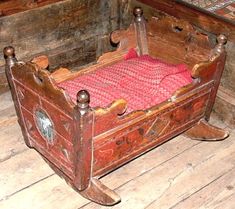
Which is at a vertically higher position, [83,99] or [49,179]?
[83,99]

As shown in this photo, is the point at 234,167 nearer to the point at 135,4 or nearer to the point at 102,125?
the point at 102,125

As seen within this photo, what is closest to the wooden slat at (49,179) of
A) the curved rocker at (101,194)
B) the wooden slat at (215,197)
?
the curved rocker at (101,194)

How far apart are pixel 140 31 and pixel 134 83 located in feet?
1.45

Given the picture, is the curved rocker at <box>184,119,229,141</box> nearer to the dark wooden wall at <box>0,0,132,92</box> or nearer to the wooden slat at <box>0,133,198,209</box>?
the wooden slat at <box>0,133,198,209</box>

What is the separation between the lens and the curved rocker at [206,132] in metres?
2.53

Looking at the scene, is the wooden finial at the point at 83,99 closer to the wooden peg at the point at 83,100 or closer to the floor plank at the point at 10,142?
the wooden peg at the point at 83,100

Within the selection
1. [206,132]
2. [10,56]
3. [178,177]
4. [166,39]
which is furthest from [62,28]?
[178,177]

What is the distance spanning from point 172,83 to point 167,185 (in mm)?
568

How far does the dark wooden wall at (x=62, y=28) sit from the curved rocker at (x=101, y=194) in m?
1.26

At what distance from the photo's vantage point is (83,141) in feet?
5.91

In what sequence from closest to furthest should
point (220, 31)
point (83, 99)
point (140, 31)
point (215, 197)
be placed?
point (83, 99), point (215, 197), point (220, 31), point (140, 31)

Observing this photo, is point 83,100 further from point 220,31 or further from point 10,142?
point 220,31

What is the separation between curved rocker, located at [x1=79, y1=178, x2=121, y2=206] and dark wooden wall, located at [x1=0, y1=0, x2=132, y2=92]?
1.26 meters

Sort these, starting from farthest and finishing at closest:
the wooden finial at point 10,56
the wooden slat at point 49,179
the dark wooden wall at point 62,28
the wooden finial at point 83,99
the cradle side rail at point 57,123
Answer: the dark wooden wall at point 62,28, the wooden slat at point 49,179, the wooden finial at point 10,56, the cradle side rail at point 57,123, the wooden finial at point 83,99
